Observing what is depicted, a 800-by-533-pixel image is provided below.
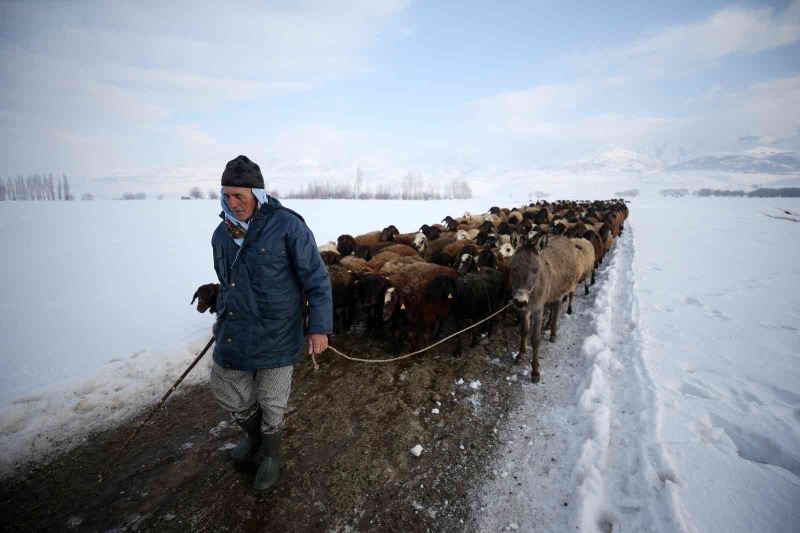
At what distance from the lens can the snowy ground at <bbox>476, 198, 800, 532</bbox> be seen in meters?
2.96

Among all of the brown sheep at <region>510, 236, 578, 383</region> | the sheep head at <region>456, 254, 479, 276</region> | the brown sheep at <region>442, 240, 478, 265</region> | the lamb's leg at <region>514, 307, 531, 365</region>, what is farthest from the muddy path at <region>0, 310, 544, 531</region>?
the brown sheep at <region>442, 240, 478, 265</region>

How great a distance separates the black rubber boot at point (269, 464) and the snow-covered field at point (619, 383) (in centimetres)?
217

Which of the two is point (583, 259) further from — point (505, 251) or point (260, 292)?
point (260, 292)

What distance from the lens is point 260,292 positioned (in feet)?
9.66

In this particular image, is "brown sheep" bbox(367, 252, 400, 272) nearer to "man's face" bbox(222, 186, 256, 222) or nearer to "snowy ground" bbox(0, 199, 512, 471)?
"snowy ground" bbox(0, 199, 512, 471)

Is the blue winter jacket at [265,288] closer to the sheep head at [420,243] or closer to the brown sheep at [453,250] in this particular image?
the brown sheep at [453,250]

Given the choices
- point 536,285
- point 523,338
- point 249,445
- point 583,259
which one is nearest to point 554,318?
point 523,338

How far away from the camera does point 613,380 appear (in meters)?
5.03

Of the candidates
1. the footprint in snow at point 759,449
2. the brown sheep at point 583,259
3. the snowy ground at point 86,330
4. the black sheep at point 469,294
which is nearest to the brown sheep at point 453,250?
the black sheep at point 469,294

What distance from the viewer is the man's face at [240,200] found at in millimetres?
2832

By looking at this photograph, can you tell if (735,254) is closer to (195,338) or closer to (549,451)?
(549,451)

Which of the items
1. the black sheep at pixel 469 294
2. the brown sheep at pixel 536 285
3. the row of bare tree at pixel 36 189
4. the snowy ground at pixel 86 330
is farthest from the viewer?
the row of bare tree at pixel 36 189

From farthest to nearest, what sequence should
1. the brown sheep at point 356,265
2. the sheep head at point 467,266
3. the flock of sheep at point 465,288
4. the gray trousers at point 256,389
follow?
the brown sheep at point 356,265 < the sheep head at point 467,266 < the flock of sheep at point 465,288 < the gray trousers at point 256,389

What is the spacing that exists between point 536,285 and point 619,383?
187 cm
